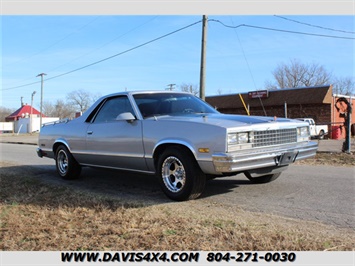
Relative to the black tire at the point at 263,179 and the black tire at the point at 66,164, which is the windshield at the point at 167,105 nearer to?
the black tire at the point at 263,179

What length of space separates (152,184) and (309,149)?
113 inches

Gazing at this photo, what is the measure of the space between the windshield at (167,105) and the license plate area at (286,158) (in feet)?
5.49

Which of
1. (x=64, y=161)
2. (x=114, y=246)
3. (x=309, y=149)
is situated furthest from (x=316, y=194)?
(x=64, y=161)

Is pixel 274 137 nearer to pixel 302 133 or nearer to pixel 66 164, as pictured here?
pixel 302 133

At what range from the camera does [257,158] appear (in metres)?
4.96

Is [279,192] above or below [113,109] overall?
below

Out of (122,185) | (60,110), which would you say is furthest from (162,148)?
(60,110)

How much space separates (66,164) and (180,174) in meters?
3.33

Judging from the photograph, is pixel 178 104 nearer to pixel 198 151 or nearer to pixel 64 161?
pixel 198 151

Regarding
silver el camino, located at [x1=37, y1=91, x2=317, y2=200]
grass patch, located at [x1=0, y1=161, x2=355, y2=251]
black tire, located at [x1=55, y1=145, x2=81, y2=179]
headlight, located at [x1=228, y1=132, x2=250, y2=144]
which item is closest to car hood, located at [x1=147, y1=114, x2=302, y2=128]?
silver el camino, located at [x1=37, y1=91, x2=317, y2=200]

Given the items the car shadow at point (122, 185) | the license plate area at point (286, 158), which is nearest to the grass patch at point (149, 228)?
the car shadow at point (122, 185)

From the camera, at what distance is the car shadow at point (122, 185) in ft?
18.9

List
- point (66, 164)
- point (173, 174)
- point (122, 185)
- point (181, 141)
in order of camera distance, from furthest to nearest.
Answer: point (66, 164), point (122, 185), point (173, 174), point (181, 141)

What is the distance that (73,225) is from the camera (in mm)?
4367
